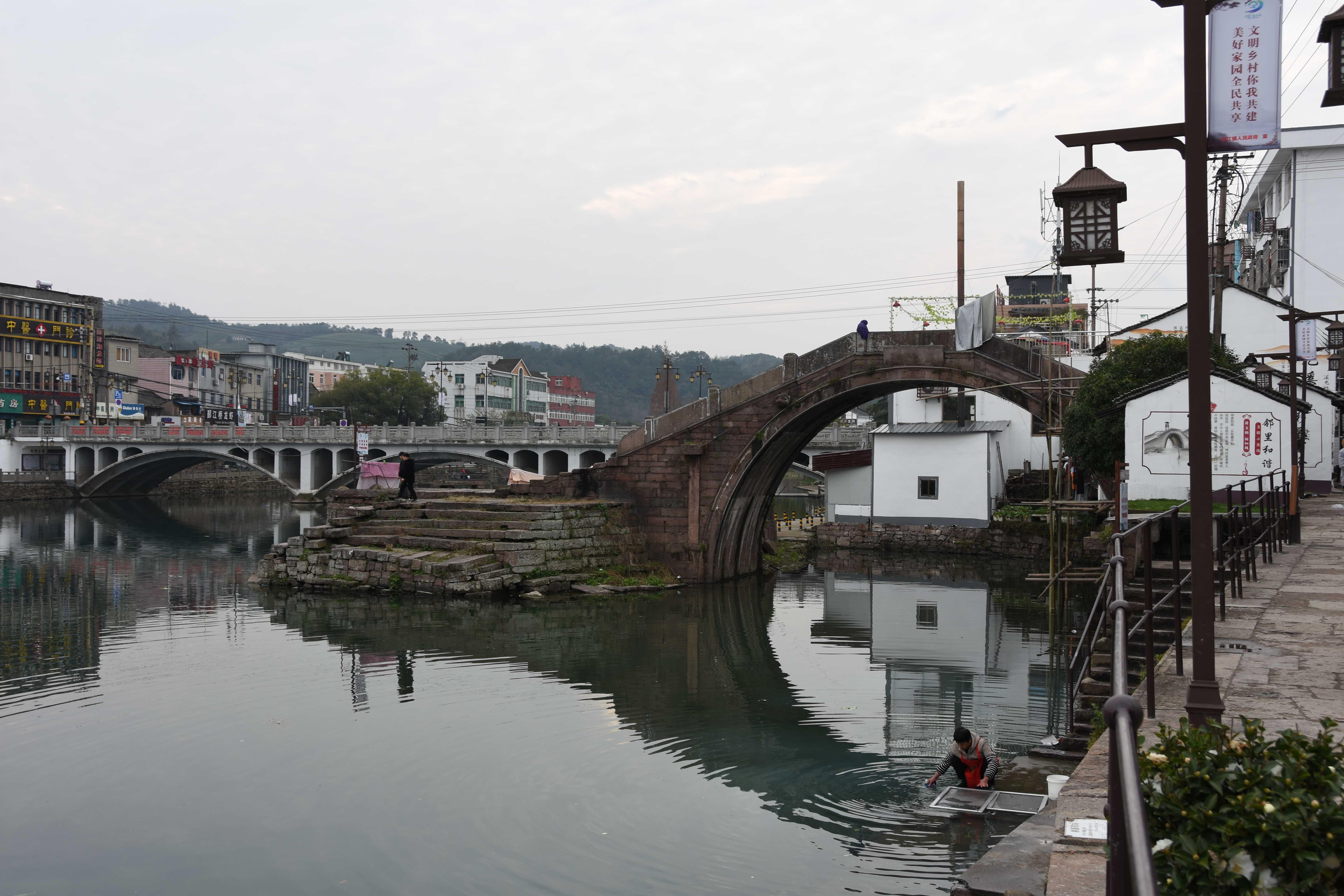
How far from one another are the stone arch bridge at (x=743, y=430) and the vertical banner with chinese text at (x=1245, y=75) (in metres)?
18.1

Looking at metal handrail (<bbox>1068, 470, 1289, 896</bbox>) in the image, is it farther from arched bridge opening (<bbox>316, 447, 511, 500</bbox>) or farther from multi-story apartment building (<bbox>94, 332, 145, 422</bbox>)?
multi-story apartment building (<bbox>94, 332, 145, 422</bbox>)

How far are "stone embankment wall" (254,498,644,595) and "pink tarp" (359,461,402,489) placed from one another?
6177mm

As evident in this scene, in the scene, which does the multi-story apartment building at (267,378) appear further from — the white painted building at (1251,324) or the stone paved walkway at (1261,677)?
the stone paved walkway at (1261,677)

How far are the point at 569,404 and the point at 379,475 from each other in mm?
105978

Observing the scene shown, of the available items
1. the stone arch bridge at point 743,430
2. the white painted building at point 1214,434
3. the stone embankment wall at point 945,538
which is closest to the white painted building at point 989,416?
the stone embankment wall at point 945,538

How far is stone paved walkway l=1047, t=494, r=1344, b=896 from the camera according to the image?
562 cm

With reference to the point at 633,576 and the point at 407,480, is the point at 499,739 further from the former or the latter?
the point at 407,480

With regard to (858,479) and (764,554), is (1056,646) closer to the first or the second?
(764,554)

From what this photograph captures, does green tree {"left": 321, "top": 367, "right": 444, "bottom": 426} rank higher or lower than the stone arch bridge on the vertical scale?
higher

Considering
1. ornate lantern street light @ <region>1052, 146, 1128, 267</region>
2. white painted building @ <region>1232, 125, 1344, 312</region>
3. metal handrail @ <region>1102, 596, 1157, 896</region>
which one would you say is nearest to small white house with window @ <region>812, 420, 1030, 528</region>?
white painted building @ <region>1232, 125, 1344, 312</region>

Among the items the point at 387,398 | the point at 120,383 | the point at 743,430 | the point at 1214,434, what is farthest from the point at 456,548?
the point at 120,383

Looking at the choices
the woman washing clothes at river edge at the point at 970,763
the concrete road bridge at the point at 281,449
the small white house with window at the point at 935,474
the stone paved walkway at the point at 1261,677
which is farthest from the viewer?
the concrete road bridge at the point at 281,449

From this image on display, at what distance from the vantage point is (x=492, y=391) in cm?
11731

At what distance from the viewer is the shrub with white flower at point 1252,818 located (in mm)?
3377
